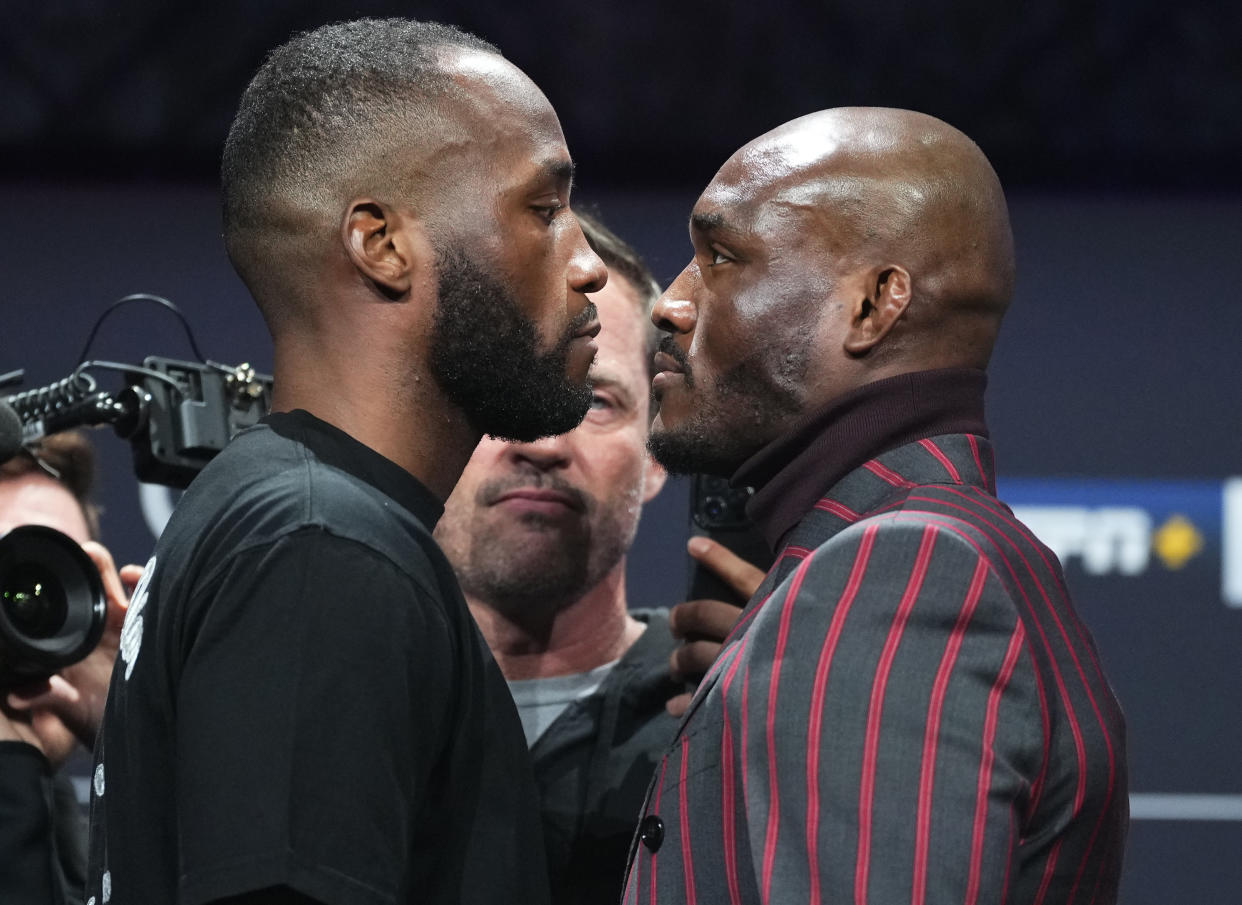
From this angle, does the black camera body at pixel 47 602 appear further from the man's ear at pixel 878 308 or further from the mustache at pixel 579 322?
the man's ear at pixel 878 308

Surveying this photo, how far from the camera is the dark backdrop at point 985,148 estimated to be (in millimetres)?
2906

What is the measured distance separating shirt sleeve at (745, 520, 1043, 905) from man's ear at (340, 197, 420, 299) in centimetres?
39

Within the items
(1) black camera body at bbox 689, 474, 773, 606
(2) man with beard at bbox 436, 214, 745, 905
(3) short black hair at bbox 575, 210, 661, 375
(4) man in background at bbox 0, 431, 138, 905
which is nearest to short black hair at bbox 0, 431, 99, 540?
(4) man in background at bbox 0, 431, 138, 905

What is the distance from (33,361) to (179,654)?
7.01 feet

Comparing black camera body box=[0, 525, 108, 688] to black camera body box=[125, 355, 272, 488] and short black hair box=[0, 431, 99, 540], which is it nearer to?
black camera body box=[125, 355, 272, 488]

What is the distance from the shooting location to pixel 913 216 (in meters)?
1.31

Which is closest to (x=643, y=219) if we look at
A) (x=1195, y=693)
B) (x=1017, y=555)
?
(x=1195, y=693)

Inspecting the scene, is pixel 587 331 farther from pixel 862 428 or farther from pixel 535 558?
pixel 535 558

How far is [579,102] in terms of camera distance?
3.09m

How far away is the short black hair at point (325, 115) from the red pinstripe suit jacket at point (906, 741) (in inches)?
18.8

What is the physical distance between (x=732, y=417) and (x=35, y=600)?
96cm

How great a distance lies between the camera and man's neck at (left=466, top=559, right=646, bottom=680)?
6.91 ft

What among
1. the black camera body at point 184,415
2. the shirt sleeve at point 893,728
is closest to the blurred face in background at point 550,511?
the black camera body at point 184,415

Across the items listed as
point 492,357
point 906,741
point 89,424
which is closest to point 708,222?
point 492,357
